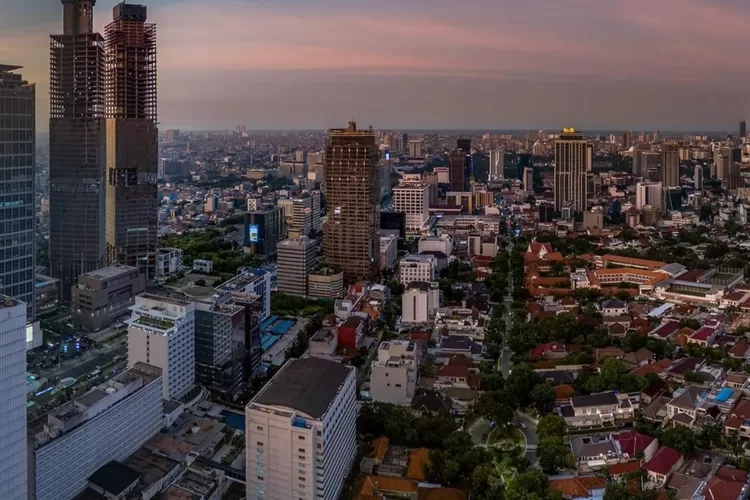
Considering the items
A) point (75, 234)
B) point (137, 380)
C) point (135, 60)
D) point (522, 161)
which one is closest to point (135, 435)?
point (137, 380)

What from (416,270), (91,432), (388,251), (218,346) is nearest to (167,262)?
(388,251)

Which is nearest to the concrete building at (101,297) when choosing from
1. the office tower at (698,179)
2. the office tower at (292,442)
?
the office tower at (292,442)

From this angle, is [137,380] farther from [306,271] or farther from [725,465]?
[306,271]

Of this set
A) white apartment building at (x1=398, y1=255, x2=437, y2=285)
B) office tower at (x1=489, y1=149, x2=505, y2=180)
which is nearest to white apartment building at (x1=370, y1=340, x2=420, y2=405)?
white apartment building at (x1=398, y1=255, x2=437, y2=285)

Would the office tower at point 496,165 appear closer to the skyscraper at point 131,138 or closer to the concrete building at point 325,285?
the concrete building at point 325,285

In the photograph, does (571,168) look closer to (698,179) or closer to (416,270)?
(698,179)

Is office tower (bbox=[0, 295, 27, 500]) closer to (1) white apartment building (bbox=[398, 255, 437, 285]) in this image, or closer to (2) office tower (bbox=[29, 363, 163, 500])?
(2) office tower (bbox=[29, 363, 163, 500])

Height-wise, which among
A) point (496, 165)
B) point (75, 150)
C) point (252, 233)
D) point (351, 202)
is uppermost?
point (496, 165)
